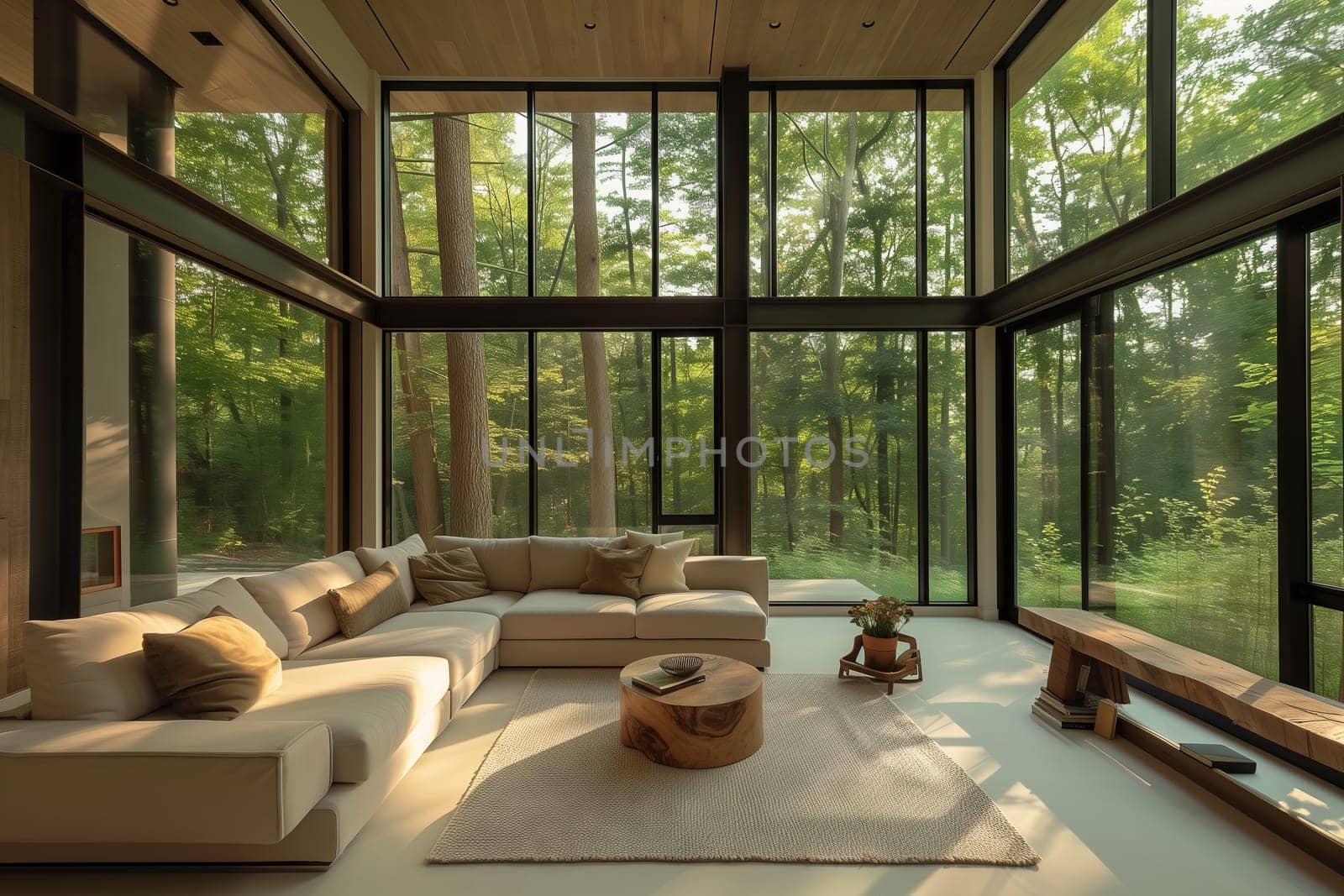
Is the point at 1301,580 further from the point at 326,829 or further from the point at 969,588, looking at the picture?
the point at 326,829

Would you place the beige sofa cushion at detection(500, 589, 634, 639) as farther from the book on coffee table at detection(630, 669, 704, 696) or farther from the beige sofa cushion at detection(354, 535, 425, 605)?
the book on coffee table at detection(630, 669, 704, 696)

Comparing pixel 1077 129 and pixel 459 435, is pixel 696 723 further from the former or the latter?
pixel 1077 129

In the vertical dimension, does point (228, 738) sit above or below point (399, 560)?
below

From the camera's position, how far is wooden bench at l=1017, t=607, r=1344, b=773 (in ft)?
6.64

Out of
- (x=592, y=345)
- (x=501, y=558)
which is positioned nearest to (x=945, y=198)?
(x=592, y=345)

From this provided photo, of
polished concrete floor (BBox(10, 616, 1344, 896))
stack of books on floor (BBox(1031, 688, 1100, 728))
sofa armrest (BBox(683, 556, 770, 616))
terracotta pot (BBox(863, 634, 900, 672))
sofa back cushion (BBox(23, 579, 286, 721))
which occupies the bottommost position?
polished concrete floor (BBox(10, 616, 1344, 896))

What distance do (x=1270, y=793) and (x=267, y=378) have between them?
557 cm

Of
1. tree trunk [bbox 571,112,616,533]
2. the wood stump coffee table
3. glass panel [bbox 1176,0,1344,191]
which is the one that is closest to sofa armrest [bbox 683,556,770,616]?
tree trunk [bbox 571,112,616,533]

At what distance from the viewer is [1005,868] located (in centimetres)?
216

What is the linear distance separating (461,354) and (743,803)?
4.35m

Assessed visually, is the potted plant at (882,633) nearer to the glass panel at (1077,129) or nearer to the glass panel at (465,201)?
the glass panel at (1077,129)

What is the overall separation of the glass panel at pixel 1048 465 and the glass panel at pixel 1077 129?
0.70 m

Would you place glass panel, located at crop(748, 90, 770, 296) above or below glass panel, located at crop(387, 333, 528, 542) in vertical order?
above

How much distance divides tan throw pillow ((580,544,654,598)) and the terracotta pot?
1.60m
